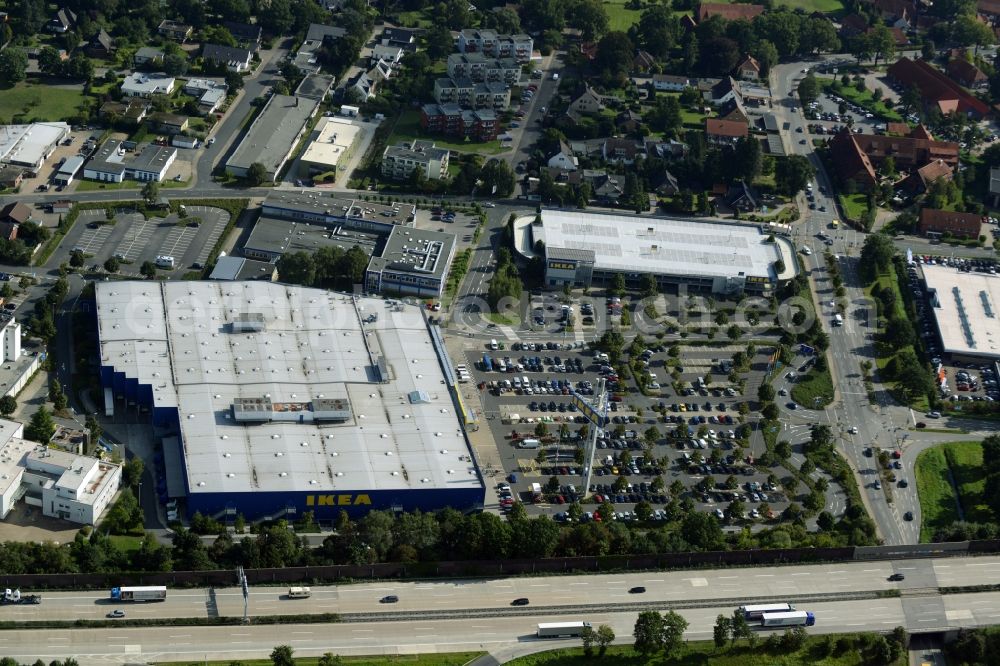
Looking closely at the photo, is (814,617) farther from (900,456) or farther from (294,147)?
(294,147)

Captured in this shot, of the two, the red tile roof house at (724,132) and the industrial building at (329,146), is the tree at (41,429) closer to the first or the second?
the industrial building at (329,146)

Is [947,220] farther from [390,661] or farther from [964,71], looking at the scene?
[390,661]

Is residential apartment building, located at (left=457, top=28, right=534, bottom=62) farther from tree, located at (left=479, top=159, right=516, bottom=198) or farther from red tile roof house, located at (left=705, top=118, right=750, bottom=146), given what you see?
tree, located at (left=479, top=159, right=516, bottom=198)

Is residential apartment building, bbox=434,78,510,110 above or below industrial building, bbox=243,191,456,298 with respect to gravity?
above

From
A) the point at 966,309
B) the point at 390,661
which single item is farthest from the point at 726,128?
the point at 390,661

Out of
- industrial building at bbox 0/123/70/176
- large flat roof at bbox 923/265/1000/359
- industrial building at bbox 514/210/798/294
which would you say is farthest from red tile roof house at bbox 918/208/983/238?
industrial building at bbox 0/123/70/176

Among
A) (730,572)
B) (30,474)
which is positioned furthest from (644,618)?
(30,474)
